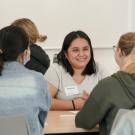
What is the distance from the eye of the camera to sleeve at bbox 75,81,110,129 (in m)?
2.05

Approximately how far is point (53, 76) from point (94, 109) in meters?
1.11

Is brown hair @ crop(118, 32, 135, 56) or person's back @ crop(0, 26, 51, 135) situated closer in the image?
person's back @ crop(0, 26, 51, 135)

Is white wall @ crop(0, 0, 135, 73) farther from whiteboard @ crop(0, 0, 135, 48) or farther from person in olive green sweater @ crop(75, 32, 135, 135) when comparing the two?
person in olive green sweater @ crop(75, 32, 135, 135)

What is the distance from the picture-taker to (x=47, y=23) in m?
4.14

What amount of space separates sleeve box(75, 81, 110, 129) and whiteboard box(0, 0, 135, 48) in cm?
212

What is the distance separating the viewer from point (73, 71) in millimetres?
3217

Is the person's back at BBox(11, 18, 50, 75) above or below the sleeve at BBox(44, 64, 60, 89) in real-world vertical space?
above

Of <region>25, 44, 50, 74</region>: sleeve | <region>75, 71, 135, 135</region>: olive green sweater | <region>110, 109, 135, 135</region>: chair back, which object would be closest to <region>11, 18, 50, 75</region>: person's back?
<region>25, 44, 50, 74</region>: sleeve

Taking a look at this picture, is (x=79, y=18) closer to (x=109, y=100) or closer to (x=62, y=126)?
(x=62, y=126)

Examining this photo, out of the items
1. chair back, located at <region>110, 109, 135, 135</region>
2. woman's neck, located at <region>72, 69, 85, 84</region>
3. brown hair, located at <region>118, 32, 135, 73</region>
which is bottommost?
woman's neck, located at <region>72, 69, 85, 84</region>

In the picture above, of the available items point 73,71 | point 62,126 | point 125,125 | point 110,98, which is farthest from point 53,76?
point 125,125

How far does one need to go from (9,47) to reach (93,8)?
2.38 m

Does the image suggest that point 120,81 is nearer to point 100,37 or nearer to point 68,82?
point 68,82

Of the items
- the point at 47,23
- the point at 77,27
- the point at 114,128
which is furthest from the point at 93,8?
the point at 114,128
